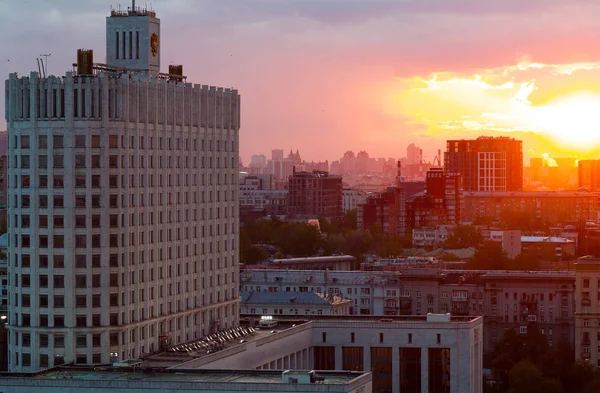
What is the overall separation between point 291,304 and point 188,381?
6662 cm

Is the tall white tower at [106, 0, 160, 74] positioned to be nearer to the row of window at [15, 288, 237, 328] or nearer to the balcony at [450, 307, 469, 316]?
the row of window at [15, 288, 237, 328]

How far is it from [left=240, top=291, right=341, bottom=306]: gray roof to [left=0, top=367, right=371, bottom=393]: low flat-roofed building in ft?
205

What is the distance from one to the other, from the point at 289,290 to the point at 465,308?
17.5 metres

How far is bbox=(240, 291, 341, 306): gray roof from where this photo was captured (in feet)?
517

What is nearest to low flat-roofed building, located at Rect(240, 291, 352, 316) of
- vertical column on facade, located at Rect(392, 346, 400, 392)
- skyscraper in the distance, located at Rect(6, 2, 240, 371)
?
vertical column on facade, located at Rect(392, 346, 400, 392)

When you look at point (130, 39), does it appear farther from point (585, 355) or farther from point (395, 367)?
point (585, 355)

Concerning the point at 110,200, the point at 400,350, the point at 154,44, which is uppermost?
the point at 154,44

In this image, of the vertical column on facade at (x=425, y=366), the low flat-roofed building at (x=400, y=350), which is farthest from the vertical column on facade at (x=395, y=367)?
the vertical column on facade at (x=425, y=366)

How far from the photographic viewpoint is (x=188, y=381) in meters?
90.9

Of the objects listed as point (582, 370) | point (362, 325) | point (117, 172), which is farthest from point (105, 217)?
point (582, 370)

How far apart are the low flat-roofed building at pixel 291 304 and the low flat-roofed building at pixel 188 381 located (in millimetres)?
61222

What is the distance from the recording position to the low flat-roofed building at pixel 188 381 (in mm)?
89812

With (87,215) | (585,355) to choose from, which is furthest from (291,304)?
(87,215)

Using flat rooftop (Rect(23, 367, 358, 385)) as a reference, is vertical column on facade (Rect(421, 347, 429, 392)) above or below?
below
